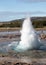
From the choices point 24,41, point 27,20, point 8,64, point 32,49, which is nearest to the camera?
point 8,64

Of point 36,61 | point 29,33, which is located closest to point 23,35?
point 29,33

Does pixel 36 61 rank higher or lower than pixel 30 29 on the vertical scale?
lower

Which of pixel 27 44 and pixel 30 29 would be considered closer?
pixel 27 44

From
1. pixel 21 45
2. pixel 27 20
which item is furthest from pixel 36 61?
pixel 27 20

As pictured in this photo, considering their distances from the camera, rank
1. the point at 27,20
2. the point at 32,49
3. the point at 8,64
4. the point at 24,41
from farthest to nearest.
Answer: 1. the point at 27,20
2. the point at 24,41
3. the point at 32,49
4. the point at 8,64

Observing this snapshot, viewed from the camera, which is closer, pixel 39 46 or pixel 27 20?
pixel 39 46

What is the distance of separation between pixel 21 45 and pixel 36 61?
8337 millimetres

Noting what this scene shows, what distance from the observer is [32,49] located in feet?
78.1

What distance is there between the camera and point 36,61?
56.1ft

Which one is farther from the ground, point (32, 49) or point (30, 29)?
point (30, 29)

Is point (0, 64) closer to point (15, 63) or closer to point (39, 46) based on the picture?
point (15, 63)

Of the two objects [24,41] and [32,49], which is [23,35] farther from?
[32,49]

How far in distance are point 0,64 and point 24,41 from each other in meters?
9.40

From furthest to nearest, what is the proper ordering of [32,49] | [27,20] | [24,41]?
1. [27,20]
2. [24,41]
3. [32,49]
